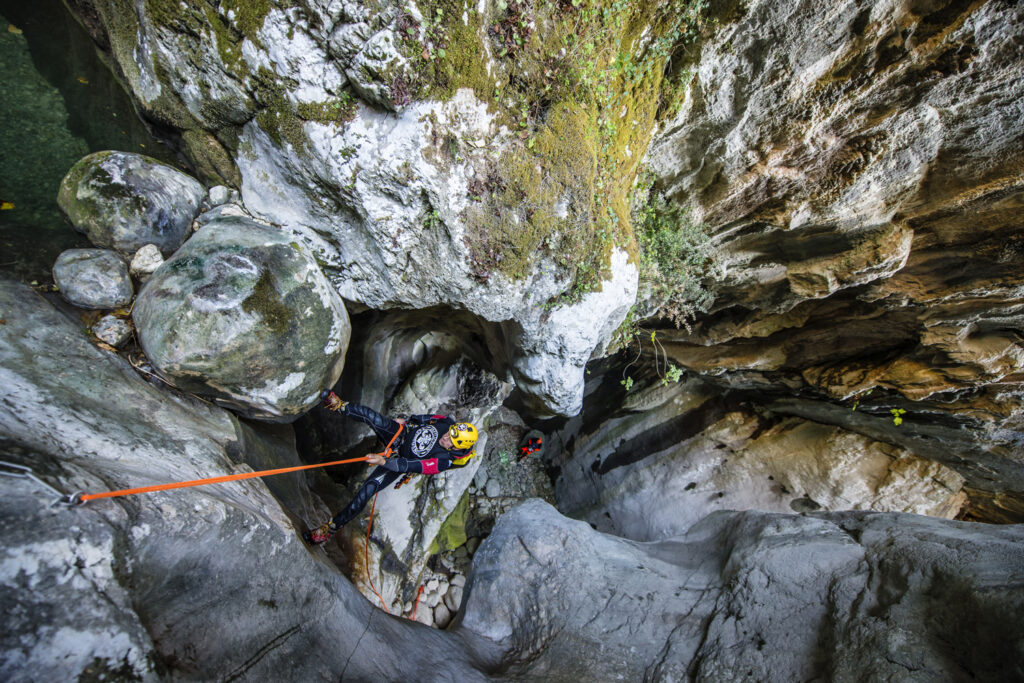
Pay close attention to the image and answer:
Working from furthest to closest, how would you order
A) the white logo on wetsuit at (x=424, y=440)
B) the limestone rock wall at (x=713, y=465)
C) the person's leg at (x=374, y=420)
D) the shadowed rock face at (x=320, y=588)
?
1. the limestone rock wall at (x=713, y=465)
2. the white logo on wetsuit at (x=424, y=440)
3. the person's leg at (x=374, y=420)
4. the shadowed rock face at (x=320, y=588)

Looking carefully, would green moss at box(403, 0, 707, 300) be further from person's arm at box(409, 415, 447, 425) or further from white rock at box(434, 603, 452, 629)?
white rock at box(434, 603, 452, 629)

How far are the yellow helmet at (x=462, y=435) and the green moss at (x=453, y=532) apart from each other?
3029mm

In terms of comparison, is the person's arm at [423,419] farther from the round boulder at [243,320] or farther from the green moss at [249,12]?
the green moss at [249,12]

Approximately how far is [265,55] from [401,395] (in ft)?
14.2

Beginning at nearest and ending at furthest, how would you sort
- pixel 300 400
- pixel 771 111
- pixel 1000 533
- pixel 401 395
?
1. pixel 1000 533
2. pixel 300 400
3. pixel 771 111
4. pixel 401 395

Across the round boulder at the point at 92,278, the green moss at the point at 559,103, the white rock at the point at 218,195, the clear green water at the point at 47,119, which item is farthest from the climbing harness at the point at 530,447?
the clear green water at the point at 47,119

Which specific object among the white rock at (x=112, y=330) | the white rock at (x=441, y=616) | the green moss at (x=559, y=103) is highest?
the green moss at (x=559, y=103)

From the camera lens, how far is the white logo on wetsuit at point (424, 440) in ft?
14.8

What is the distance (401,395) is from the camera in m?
6.02

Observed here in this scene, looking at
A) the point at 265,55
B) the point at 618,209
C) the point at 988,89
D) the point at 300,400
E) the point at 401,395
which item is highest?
the point at 988,89

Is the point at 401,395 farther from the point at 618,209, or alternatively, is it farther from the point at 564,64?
the point at 564,64

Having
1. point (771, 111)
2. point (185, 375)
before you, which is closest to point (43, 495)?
point (185, 375)

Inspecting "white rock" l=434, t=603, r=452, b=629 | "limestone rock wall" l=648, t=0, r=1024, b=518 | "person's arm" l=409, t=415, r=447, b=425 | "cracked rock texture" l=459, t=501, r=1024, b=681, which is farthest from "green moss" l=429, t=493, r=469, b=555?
"limestone rock wall" l=648, t=0, r=1024, b=518

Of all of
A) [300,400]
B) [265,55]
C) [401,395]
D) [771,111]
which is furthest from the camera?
[401,395]
